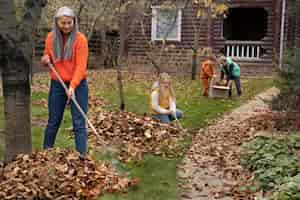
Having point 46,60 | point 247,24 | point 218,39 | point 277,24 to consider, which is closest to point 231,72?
point 277,24

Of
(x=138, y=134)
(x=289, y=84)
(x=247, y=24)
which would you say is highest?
(x=247, y=24)

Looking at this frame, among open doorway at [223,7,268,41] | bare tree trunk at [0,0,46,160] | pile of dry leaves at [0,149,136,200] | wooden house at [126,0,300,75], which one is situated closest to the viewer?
pile of dry leaves at [0,149,136,200]

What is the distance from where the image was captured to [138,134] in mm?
7637

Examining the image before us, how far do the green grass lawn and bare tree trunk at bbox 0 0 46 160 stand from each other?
1144 millimetres

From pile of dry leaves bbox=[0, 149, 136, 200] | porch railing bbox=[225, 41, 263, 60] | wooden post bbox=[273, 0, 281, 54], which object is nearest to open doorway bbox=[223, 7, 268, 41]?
porch railing bbox=[225, 41, 263, 60]

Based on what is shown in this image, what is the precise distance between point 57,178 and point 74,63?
138cm

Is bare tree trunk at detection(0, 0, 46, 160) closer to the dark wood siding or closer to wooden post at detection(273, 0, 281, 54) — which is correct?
the dark wood siding

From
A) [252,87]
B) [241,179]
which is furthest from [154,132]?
[252,87]

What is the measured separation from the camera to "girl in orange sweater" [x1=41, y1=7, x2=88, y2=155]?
5410mm

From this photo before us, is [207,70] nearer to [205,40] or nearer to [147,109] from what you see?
[147,109]

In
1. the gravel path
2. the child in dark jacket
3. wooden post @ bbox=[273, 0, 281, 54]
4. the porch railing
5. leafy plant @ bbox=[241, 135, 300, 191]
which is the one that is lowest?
the gravel path

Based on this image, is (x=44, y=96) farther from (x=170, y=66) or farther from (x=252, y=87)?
(x=170, y=66)

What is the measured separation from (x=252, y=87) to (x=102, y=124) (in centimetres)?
896

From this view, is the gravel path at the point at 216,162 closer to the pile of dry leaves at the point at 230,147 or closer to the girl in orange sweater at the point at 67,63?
the pile of dry leaves at the point at 230,147
